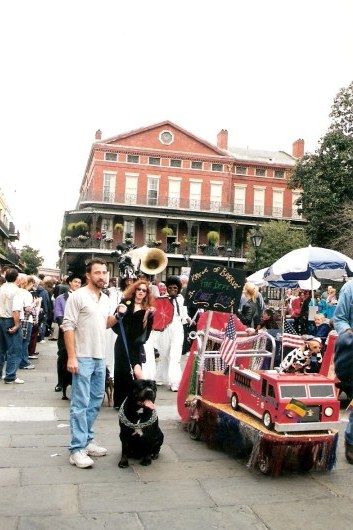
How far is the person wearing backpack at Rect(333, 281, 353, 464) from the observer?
4.66 meters

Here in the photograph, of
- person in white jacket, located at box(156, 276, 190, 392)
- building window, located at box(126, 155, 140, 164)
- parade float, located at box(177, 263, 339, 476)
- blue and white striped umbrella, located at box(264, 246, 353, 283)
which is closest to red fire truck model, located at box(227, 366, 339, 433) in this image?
parade float, located at box(177, 263, 339, 476)

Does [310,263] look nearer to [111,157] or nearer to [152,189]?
[152,189]

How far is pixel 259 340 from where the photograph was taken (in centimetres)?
584

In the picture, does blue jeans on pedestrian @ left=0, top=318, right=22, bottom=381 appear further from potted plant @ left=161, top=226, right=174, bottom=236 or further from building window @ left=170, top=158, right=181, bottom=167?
building window @ left=170, top=158, right=181, bottom=167

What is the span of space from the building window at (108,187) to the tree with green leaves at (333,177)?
17549 mm

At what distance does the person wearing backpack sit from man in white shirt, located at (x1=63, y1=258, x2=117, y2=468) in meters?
2.04

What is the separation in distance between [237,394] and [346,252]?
2309cm

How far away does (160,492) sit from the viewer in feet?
13.3

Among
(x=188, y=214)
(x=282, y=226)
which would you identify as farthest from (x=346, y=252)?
(x=188, y=214)

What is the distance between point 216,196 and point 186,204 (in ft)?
9.06

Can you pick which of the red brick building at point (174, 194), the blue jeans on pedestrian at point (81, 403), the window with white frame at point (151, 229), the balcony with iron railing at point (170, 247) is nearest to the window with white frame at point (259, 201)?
the red brick building at point (174, 194)

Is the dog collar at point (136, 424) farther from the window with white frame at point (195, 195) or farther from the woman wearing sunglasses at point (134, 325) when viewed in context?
the window with white frame at point (195, 195)

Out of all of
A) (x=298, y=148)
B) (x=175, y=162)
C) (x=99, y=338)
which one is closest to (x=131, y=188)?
(x=175, y=162)

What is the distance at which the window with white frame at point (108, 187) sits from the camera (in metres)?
44.2
